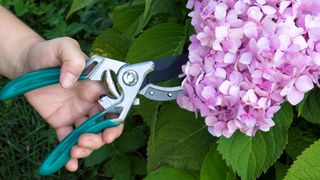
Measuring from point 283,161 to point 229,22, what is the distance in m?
0.59

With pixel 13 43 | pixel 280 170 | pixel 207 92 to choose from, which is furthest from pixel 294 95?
pixel 13 43

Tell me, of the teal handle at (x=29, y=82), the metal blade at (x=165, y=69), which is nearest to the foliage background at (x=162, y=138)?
the metal blade at (x=165, y=69)

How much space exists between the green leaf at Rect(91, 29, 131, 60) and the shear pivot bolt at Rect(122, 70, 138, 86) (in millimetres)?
418

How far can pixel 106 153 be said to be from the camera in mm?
1837

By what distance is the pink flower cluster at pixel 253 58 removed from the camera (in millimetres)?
960

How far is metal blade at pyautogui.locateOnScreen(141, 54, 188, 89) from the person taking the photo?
43.3 inches

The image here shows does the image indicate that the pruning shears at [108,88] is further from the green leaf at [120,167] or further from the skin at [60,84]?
the green leaf at [120,167]

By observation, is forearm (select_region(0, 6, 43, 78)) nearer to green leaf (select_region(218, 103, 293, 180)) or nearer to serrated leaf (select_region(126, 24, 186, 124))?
serrated leaf (select_region(126, 24, 186, 124))

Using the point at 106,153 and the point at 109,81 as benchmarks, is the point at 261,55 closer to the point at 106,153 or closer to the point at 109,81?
the point at 109,81

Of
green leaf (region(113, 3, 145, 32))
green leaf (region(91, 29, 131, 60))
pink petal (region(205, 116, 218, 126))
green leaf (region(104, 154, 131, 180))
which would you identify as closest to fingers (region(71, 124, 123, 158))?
pink petal (region(205, 116, 218, 126))

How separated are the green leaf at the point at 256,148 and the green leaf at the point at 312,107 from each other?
57 millimetres

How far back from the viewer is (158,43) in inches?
52.7

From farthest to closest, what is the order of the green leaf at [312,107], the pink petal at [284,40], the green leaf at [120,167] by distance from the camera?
1. the green leaf at [120,167]
2. the green leaf at [312,107]
3. the pink petal at [284,40]

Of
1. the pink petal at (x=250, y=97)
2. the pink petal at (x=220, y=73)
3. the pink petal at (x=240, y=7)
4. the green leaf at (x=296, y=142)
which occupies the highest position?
the pink petal at (x=240, y=7)
